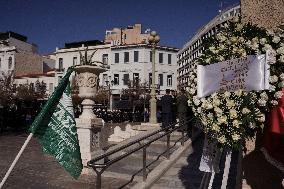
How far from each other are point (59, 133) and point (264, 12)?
2.80 meters

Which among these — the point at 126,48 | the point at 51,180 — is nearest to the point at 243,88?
the point at 51,180

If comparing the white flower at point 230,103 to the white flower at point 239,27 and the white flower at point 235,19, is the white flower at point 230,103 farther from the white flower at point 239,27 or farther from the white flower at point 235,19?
the white flower at point 235,19

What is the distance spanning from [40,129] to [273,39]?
2.75 m

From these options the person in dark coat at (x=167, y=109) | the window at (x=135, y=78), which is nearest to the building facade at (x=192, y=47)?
the window at (x=135, y=78)

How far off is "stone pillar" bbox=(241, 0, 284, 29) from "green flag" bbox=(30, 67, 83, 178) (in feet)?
7.81

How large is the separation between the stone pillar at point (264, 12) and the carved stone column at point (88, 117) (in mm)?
5513

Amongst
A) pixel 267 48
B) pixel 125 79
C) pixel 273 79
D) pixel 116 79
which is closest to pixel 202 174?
pixel 273 79

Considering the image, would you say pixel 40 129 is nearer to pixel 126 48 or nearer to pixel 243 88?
pixel 243 88

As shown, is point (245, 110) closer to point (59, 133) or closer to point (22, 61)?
point (59, 133)

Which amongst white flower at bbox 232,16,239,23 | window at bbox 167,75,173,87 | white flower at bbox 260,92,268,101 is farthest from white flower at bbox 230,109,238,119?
window at bbox 167,75,173,87

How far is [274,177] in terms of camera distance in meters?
3.73

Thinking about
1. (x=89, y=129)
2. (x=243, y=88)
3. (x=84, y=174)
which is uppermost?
(x=243, y=88)

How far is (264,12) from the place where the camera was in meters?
3.73

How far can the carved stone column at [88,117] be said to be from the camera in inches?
332
